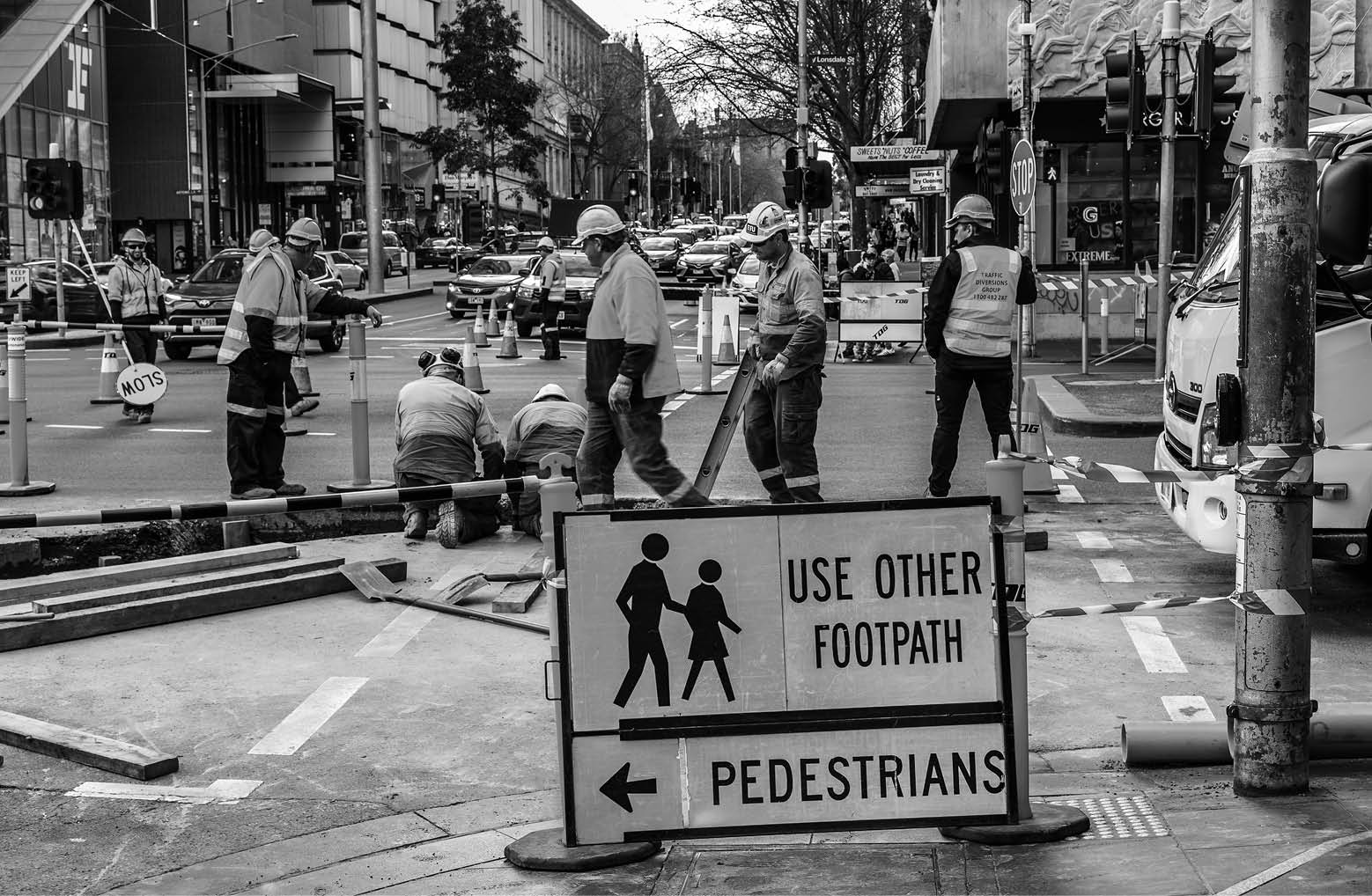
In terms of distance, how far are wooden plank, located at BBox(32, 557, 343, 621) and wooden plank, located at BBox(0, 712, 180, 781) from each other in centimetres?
175

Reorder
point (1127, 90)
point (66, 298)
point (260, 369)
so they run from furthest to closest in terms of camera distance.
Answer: point (66, 298) < point (1127, 90) < point (260, 369)

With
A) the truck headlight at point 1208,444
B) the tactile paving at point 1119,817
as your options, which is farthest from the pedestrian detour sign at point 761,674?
the truck headlight at point 1208,444

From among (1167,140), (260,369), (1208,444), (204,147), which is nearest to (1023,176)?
(1167,140)

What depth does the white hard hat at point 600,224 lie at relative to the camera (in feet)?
29.7

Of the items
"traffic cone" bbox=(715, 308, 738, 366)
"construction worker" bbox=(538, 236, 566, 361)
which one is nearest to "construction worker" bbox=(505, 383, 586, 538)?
"traffic cone" bbox=(715, 308, 738, 366)

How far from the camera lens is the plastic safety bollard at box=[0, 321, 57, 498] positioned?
12.2 meters

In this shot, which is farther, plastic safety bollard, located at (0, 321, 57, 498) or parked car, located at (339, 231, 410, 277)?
parked car, located at (339, 231, 410, 277)

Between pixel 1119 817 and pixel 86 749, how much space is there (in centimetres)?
363

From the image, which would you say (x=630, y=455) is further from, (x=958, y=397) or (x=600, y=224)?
(x=958, y=397)

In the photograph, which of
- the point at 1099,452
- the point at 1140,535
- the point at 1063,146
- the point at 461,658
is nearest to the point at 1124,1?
the point at 1063,146

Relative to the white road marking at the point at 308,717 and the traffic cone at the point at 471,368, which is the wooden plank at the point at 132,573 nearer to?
the white road marking at the point at 308,717

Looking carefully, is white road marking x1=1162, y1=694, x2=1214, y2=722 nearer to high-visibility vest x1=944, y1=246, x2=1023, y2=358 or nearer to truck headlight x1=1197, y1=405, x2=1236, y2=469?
truck headlight x1=1197, y1=405, x2=1236, y2=469

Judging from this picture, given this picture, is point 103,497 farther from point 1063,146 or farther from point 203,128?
point 203,128

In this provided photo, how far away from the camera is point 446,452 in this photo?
10.6 m
